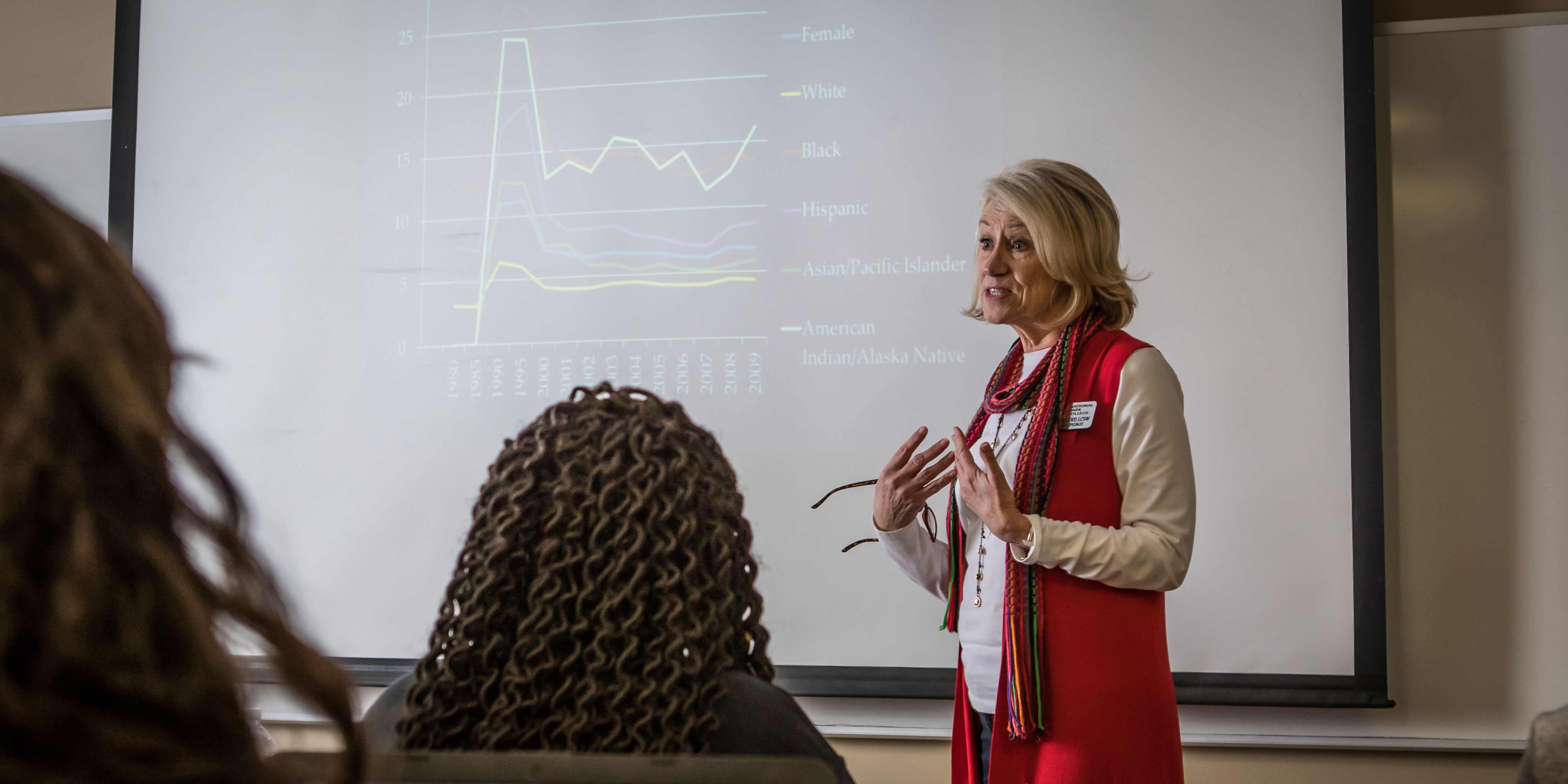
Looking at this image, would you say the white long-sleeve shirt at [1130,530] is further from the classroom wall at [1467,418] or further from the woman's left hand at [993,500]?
the classroom wall at [1467,418]

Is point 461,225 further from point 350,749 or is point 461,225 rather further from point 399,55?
point 350,749

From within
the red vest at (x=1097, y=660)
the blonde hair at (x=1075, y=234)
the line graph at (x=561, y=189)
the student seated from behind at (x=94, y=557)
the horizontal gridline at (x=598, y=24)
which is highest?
the horizontal gridline at (x=598, y=24)

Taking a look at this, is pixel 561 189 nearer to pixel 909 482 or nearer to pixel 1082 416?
pixel 909 482

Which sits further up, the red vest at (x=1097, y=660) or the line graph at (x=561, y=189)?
the line graph at (x=561, y=189)

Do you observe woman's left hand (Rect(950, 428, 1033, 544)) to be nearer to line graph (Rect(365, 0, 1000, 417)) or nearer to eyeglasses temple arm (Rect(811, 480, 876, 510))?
eyeglasses temple arm (Rect(811, 480, 876, 510))

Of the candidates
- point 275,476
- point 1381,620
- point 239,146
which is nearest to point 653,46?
point 239,146

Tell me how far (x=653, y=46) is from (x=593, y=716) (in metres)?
2.18

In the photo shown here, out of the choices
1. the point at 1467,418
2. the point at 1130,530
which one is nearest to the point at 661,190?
the point at 1130,530

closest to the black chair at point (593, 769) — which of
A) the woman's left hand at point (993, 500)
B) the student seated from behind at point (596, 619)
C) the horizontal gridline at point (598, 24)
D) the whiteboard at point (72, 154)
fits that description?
the student seated from behind at point (596, 619)

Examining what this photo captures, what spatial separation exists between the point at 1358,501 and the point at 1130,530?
1.08 metres

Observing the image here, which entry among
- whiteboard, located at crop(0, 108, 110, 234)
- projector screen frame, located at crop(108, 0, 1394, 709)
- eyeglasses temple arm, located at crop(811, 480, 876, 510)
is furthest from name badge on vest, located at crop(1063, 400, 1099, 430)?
whiteboard, located at crop(0, 108, 110, 234)

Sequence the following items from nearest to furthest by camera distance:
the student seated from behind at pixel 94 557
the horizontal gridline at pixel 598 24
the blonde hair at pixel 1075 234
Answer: the student seated from behind at pixel 94 557, the blonde hair at pixel 1075 234, the horizontal gridline at pixel 598 24

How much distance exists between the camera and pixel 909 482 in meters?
1.63

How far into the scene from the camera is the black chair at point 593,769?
605 mm
